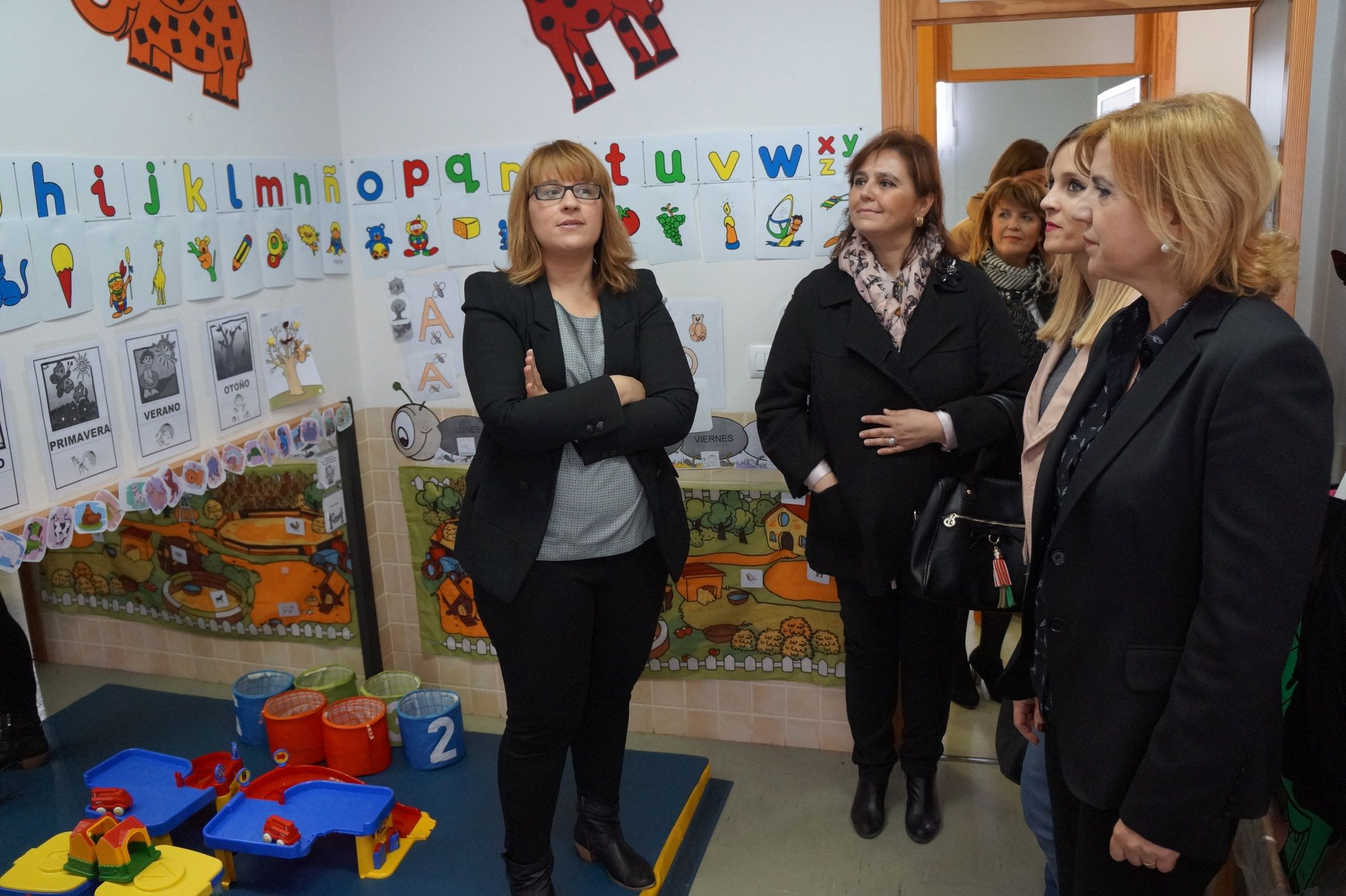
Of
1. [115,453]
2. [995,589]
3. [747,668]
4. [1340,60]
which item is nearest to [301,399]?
[115,453]

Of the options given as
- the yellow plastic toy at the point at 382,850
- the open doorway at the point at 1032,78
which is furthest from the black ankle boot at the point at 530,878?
the open doorway at the point at 1032,78

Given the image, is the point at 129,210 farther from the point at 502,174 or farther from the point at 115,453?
the point at 502,174

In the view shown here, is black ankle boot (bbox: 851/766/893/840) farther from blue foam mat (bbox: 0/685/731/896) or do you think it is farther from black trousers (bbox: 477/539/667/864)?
black trousers (bbox: 477/539/667/864)

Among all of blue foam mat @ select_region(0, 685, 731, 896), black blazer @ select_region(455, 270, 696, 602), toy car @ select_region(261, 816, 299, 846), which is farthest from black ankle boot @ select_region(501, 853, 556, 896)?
black blazer @ select_region(455, 270, 696, 602)

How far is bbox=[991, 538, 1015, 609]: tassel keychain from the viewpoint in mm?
2092

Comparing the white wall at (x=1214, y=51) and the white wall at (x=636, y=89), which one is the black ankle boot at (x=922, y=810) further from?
the white wall at (x=1214, y=51)

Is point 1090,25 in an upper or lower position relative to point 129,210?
upper

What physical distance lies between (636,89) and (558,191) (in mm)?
883

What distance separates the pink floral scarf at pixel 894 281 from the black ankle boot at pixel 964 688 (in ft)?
4.27

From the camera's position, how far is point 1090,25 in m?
2.73

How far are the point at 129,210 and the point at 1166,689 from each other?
2134 millimetres

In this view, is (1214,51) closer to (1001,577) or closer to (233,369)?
(1001,577)

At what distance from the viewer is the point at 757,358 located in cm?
278

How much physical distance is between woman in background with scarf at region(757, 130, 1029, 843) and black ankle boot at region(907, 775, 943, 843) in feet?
1.10
